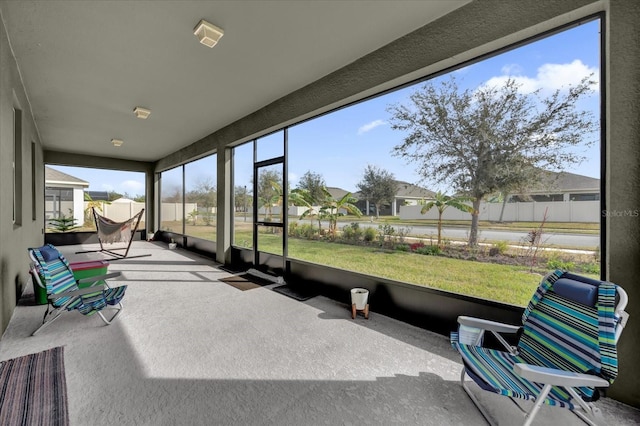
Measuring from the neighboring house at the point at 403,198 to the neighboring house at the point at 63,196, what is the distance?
9.78 meters

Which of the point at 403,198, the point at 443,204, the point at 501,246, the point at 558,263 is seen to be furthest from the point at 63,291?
the point at 558,263

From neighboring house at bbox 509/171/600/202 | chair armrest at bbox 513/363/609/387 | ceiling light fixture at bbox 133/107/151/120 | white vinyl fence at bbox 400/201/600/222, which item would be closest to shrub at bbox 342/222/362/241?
white vinyl fence at bbox 400/201/600/222

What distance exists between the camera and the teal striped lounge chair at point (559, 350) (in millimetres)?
1344

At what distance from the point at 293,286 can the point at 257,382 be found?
2344 millimetres

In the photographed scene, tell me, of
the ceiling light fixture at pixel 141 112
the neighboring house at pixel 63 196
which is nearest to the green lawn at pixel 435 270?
the ceiling light fixture at pixel 141 112

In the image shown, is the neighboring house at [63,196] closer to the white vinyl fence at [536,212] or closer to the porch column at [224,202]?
the porch column at [224,202]

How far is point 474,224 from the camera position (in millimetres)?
2619

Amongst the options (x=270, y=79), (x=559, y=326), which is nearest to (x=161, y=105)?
(x=270, y=79)

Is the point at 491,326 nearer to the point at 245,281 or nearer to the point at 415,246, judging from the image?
the point at 415,246

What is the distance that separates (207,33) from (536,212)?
3.33 metres

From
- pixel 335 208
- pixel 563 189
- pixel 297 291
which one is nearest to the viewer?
pixel 563 189

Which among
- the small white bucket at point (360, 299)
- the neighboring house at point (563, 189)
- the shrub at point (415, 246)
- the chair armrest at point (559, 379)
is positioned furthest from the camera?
the shrub at point (415, 246)

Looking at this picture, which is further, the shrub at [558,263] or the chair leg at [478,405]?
the shrub at [558,263]

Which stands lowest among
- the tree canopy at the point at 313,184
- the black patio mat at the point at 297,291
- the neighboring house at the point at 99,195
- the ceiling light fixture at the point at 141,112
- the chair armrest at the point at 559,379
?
the black patio mat at the point at 297,291
